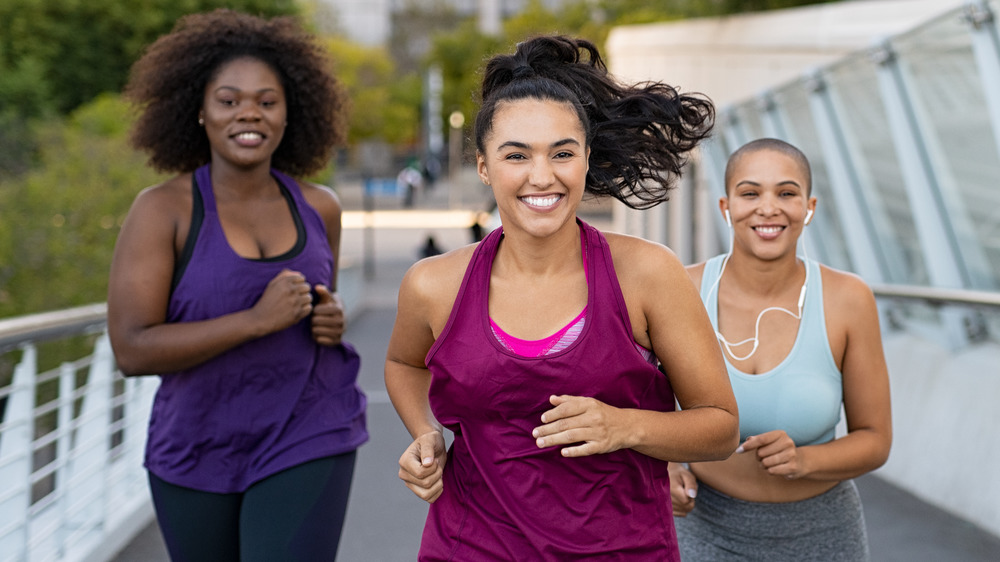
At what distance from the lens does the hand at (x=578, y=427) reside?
93.6 inches

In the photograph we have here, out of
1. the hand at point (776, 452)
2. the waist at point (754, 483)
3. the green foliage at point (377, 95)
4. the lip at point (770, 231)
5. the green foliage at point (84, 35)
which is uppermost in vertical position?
the green foliage at point (377, 95)

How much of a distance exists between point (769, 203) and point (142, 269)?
5.87 ft

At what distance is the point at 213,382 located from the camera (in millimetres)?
3541

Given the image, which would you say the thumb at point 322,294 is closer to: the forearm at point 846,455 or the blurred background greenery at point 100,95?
the blurred background greenery at point 100,95

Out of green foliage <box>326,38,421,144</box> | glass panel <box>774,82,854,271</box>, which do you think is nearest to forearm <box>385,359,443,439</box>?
glass panel <box>774,82,854,271</box>

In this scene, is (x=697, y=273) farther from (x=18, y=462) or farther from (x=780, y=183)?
(x=18, y=462)

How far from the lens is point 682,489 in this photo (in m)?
3.30

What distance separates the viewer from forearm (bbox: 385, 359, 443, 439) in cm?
292

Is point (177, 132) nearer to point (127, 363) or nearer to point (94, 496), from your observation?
point (127, 363)

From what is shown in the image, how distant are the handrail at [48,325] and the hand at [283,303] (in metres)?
A: 1.22

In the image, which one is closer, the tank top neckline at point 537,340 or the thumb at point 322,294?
the tank top neckline at point 537,340

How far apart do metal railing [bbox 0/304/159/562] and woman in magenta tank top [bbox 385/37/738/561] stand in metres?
2.21

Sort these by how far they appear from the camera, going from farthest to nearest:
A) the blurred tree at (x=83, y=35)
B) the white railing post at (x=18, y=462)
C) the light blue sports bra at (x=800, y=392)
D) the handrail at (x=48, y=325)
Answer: the blurred tree at (x=83, y=35)
the white railing post at (x=18, y=462)
the handrail at (x=48, y=325)
the light blue sports bra at (x=800, y=392)

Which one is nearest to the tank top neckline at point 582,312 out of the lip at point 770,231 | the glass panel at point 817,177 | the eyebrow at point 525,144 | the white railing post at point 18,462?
the eyebrow at point 525,144
